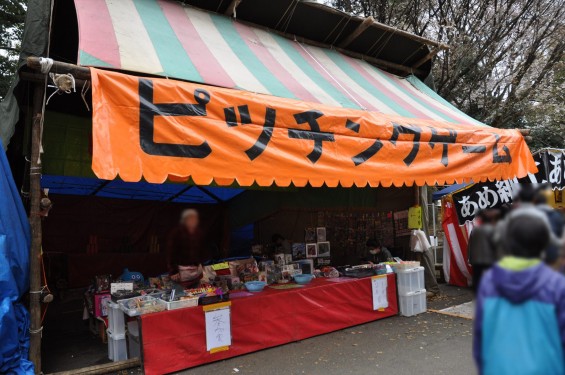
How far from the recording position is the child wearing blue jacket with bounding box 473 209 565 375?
1369mm

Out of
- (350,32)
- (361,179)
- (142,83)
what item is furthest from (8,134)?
(350,32)

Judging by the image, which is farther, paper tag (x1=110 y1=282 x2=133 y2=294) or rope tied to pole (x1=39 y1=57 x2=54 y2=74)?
paper tag (x1=110 y1=282 x2=133 y2=294)

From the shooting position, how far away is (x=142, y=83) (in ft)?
12.5

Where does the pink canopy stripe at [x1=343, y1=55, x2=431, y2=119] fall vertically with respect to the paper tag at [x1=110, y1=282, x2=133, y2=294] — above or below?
above

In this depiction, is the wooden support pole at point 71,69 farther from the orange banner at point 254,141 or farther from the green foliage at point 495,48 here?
the green foliage at point 495,48

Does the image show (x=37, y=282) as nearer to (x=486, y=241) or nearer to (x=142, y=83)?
(x=142, y=83)

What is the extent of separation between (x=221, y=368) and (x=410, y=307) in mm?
3720

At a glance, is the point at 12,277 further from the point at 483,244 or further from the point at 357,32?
the point at 357,32

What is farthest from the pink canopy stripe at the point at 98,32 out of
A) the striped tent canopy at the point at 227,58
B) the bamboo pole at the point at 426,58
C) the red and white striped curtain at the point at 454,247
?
the red and white striped curtain at the point at 454,247

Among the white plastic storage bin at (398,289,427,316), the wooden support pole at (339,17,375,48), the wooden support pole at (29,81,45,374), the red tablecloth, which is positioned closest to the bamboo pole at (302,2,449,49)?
the wooden support pole at (339,17,375,48)

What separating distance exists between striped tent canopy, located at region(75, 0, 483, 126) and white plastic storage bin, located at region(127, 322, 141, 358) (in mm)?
3197

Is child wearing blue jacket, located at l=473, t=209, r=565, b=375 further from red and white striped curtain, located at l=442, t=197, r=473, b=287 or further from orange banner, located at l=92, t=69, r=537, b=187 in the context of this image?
red and white striped curtain, located at l=442, t=197, r=473, b=287

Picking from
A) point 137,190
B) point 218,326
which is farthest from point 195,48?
point 137,190

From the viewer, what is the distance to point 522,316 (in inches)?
57.1
